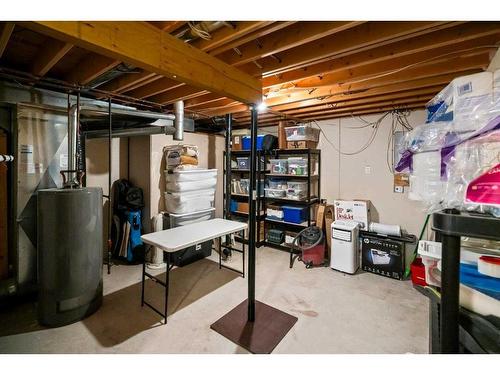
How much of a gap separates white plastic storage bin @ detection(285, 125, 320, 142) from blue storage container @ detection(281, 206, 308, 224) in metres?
1.22

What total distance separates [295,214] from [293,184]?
536 mm

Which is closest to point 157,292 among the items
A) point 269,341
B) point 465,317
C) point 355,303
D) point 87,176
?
point 269,341

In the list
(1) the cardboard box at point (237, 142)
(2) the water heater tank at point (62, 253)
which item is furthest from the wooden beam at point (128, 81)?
(1) the cardboard box at point (237, 142)

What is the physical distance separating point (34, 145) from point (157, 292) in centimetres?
218

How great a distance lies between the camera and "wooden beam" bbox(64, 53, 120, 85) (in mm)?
2047

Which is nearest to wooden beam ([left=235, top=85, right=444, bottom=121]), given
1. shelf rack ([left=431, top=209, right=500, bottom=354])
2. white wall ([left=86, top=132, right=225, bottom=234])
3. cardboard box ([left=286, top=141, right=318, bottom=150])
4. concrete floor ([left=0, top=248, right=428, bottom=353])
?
cardboard box ([left=286, top=141, right=318, bottom=150])

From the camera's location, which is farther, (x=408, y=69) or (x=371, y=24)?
(x=408, y=69)

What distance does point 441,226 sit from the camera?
65 cm

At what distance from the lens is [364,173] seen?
4.01 meters

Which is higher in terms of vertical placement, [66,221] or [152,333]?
[66,221]

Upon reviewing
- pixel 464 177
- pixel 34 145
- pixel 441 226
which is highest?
pixel 34 145

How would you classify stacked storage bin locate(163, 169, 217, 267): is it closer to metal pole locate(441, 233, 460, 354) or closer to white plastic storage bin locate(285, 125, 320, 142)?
white plastic storage bin locate(285, 125, 320, 142)

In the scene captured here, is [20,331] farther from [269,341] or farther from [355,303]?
[355,303]

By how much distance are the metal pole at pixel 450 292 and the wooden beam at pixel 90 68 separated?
2458mm
